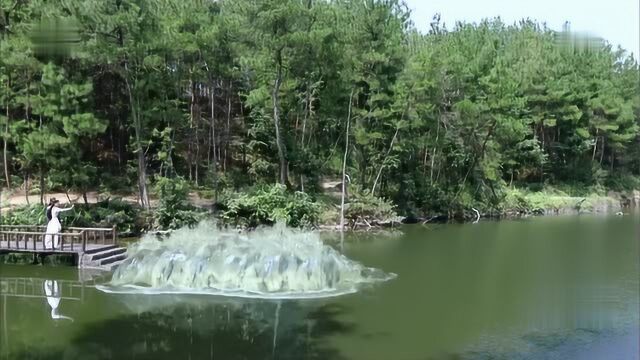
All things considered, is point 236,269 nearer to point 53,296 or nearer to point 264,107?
point 53,296

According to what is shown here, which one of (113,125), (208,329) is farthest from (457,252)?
(113,125)

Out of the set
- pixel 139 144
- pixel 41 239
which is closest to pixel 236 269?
pixel 41 239

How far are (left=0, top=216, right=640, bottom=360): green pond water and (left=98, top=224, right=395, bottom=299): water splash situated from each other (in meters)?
0.56

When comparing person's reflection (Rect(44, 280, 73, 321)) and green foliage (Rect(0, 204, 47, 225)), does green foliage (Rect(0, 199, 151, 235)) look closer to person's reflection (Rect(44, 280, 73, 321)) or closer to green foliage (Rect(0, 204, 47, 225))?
green foliage (Rect(0, 204, 47, 225))

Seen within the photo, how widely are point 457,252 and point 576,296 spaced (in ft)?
20.4

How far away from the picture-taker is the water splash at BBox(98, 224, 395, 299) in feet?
45.4

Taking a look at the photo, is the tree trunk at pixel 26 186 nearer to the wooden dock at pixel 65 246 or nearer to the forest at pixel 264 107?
the forest at pixel 264 107

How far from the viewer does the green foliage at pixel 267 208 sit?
2344cm

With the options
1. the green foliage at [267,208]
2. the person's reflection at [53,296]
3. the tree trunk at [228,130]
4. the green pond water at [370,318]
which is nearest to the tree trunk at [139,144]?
the green foliage at [267,208]

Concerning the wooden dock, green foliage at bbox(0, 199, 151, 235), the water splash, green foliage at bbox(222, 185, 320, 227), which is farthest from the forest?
the water splash

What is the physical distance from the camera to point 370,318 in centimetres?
1207

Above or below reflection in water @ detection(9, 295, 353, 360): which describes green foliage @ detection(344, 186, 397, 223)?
above

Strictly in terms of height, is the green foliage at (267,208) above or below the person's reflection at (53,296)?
above

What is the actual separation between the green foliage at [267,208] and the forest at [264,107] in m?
0.06
